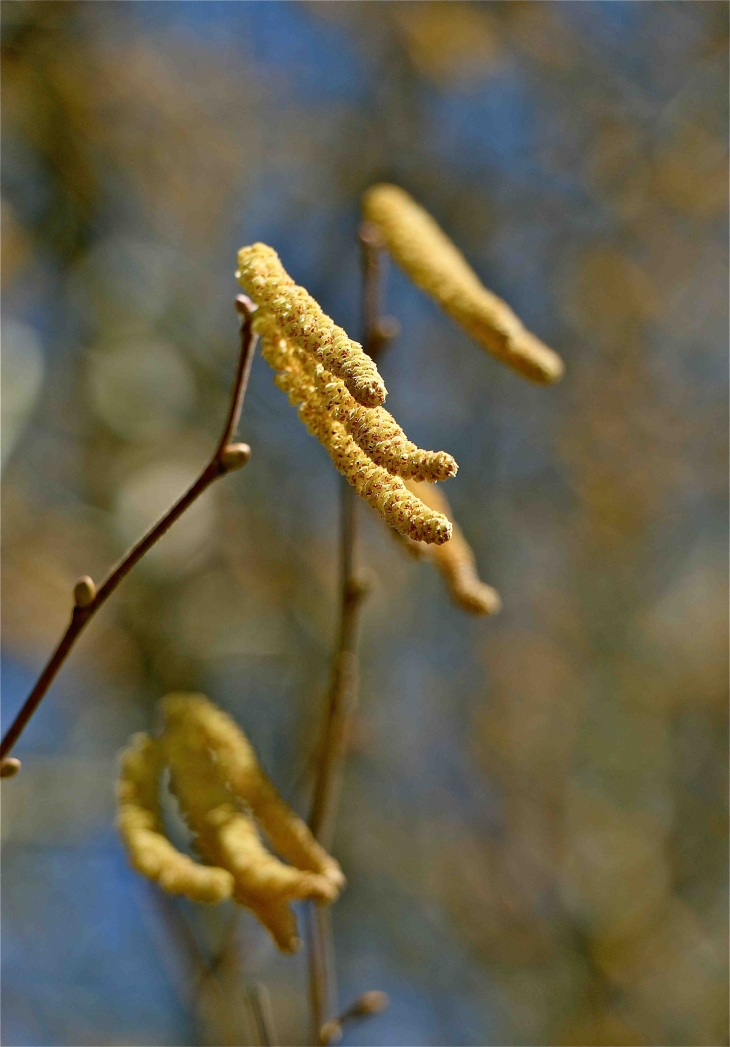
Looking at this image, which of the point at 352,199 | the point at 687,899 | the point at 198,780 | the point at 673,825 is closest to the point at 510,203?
the point at 352,199

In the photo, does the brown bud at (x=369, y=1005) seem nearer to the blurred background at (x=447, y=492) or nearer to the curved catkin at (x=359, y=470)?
the curved catkin at (x=359, y=470)

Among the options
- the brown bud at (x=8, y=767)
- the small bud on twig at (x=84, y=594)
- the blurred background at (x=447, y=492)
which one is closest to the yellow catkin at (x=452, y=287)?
the small bud on twig at (x=84, y=594)

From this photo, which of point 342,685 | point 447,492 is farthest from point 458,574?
point 447,492

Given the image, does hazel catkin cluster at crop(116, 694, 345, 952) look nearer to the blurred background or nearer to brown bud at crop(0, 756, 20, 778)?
brown bud at crop(0, 756, 20, 778)

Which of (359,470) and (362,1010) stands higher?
(359,470)

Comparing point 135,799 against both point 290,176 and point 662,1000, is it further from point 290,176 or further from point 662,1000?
point 290,176

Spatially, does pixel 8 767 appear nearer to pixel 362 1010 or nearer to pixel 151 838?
pixel 151 838
